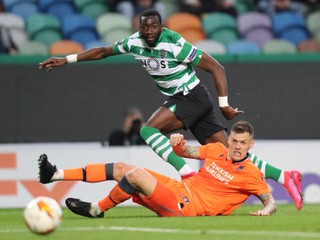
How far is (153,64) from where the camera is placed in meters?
10.5

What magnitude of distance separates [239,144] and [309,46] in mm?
6973

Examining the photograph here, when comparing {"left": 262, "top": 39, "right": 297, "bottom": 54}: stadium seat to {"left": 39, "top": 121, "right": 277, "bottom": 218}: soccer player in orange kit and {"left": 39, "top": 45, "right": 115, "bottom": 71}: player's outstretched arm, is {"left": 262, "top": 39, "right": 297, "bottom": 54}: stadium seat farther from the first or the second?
{"left": 39, "top": 121, "right": 277, "bottom": 218}: soccer player in orange kit

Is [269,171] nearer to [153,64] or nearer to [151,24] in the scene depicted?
[153,64]

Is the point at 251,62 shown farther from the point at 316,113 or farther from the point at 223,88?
the point at 223,88

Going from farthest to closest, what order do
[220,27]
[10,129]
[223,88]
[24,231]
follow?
[220,27]
[10,129]
[223,88]
[24,231]

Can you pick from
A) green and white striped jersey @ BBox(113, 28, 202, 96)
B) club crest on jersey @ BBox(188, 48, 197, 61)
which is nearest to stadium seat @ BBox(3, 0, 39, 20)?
green and white striped jersey @ BBox(113, 28, 202, 96)

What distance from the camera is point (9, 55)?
47.3 ft


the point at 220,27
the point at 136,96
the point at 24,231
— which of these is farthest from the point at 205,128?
the point at 220,27

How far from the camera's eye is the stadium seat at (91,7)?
1666 cm

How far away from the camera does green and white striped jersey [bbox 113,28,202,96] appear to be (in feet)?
34.1

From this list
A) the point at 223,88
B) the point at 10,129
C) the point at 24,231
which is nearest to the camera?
the point at 24,231

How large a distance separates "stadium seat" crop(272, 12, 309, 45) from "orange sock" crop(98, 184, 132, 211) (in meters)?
8.01

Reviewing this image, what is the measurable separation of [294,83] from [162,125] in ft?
15.3

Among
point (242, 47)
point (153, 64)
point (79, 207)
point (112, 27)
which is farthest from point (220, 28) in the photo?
point (79, 207)
